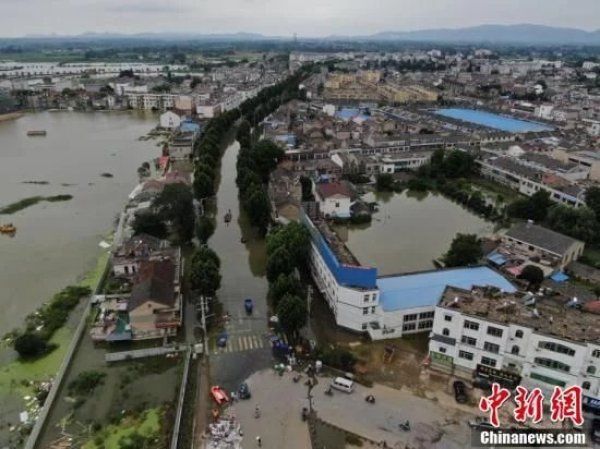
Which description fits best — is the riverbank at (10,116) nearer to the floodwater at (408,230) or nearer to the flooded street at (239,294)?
the flooded street at (239,294)

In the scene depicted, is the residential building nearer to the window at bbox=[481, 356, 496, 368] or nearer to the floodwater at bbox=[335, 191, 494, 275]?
the floodwater at bbox=[335, 191, 494, 275]

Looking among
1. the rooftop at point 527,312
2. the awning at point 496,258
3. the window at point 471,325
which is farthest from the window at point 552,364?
the awning at point 496,258

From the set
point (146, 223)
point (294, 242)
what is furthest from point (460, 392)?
point (146, 223)

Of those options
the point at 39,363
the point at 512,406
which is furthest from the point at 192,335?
the point at 512,406

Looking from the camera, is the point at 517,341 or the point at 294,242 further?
the point at 294,242

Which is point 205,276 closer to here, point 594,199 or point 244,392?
point 244,392

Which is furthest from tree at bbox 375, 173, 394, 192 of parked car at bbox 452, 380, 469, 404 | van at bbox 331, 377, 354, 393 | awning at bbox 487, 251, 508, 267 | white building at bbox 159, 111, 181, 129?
white building at bbox 159, 111, 181, 129

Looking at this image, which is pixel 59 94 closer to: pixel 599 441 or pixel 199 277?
pixel 199 277
